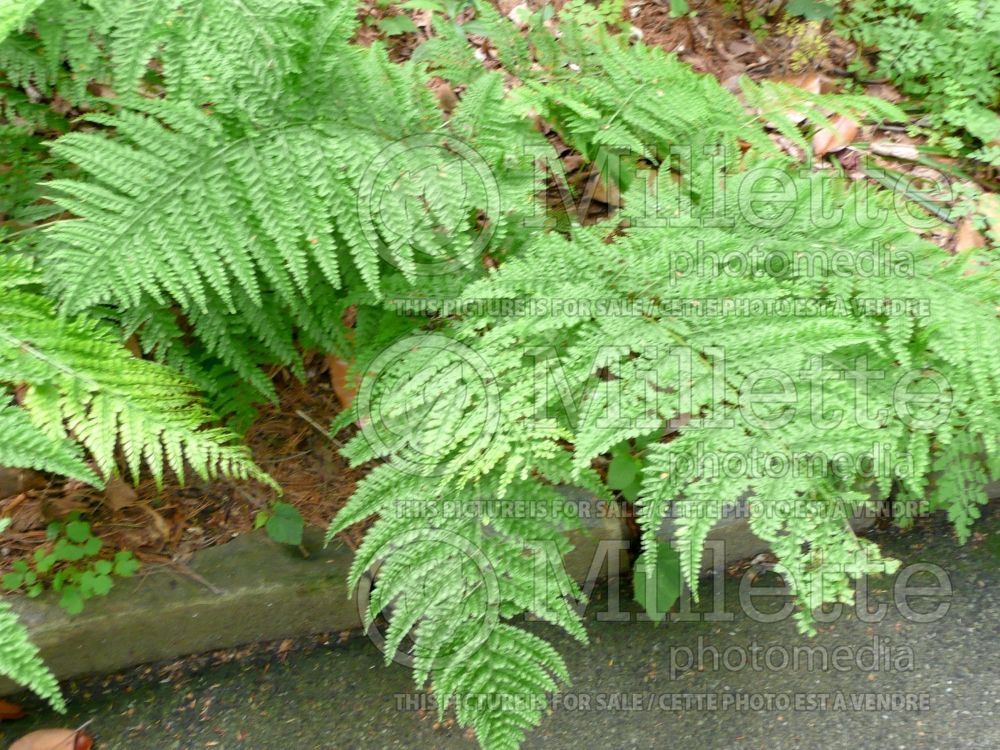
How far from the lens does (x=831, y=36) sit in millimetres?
3473

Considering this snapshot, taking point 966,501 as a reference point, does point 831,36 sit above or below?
above

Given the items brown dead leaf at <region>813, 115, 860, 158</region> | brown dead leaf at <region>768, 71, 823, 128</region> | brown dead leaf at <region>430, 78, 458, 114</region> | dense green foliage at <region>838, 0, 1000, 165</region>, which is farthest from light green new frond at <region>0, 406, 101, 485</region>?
dense green foliage at <region>838, 0, 1000, 165</region>

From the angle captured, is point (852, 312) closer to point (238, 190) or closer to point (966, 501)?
point (966, 501)

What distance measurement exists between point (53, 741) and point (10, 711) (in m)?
0.16

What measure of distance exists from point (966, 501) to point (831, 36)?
82.4 inches

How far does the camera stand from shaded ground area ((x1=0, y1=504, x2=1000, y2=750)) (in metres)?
2.38

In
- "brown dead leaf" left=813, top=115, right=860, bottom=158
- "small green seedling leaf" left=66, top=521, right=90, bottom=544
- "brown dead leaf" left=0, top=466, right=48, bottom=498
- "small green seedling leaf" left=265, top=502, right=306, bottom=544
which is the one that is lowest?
"small green seedling leaf" left=265, top=502, right=306, bottom=544

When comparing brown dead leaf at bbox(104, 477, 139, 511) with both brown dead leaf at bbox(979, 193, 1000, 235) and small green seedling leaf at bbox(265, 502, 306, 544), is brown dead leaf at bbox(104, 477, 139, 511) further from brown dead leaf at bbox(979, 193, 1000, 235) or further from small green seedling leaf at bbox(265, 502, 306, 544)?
brown dead leaf at bbox(979, 193, 1000, 235)

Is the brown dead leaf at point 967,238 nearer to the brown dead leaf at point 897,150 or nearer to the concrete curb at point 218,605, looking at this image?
the brown dead leaf at point 897,150

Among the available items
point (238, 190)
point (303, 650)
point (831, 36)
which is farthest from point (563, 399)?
point (831, 36)
